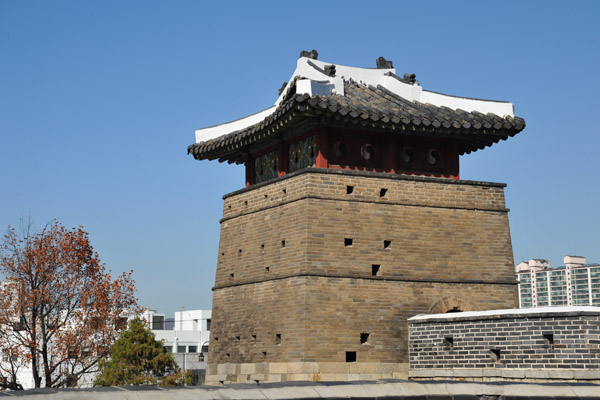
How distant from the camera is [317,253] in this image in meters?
19.2

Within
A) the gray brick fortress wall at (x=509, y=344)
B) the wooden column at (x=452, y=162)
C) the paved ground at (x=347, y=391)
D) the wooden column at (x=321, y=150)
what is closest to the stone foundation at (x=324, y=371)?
the gray brick fortress wall at (x=509, y=344)

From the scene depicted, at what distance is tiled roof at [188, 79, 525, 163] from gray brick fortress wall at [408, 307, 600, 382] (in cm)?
472

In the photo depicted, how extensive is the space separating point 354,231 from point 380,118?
2.77 meters

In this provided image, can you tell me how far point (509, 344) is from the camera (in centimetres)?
1714

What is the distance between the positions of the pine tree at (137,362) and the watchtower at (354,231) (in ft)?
24.0

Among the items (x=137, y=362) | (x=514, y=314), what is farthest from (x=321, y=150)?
(x=137, y=362)

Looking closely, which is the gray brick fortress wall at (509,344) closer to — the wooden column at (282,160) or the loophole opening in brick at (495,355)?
the loophole opening in brick at (495,355)

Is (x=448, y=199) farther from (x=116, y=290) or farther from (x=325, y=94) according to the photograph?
(x=116, y=290)

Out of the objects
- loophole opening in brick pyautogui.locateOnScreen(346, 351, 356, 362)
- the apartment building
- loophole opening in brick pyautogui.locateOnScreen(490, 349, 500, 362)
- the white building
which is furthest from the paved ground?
the apartment building

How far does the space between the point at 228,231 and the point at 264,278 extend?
2.77 meters

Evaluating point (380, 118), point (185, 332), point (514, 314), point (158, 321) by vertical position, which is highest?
point (380, 118)

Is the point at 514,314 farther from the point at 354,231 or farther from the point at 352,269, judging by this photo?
the point at 354,231

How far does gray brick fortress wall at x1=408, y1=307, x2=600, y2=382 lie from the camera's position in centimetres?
1582

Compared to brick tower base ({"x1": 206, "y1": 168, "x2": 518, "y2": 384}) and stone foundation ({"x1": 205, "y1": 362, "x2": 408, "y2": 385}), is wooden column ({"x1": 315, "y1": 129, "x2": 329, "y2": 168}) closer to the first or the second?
brick tower base ({"x1": 206, "y1": 168, "x2": 518, "y2": 384})
